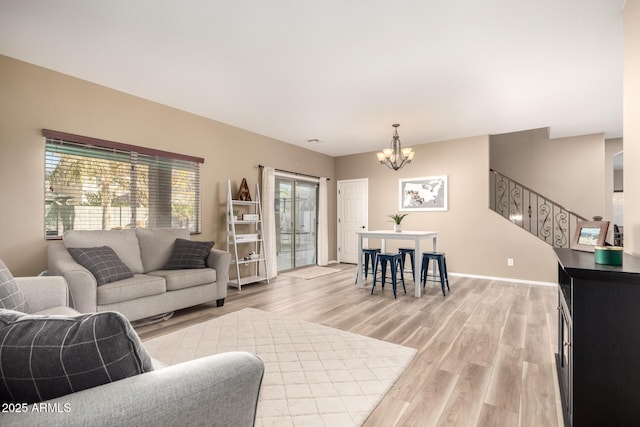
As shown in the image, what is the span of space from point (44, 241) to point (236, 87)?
2601mm

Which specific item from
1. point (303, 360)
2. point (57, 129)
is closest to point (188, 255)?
point (57, 129)

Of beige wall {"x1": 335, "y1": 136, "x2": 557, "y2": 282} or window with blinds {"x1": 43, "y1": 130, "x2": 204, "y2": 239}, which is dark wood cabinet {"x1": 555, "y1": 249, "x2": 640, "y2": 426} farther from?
beige wall {"x1": 335, "y1": 136, "x2": 557, "y2": 282}

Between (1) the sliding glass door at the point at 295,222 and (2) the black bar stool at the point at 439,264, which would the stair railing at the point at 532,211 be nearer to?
(2) the black bar stool at the point at 439,264

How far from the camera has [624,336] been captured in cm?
129

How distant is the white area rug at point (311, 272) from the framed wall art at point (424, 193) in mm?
2014

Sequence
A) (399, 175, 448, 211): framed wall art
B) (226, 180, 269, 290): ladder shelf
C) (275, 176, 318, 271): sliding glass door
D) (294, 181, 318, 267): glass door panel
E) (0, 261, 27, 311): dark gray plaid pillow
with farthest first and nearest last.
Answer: (294, 181, 318, 267): glass door panel
(275, 176, 318, 271): sliding glass door
(399, 175, 448, 211): framed wall art
(226, 180, 269, 290): ladder shelf
(0, 261, 27, 311): dark gray plaid pillow

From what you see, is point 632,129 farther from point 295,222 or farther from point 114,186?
point 295,222

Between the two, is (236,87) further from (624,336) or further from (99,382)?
(624,336)

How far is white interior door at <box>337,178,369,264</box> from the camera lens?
A: 7.16 metres

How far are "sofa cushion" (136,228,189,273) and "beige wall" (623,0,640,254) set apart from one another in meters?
4.27

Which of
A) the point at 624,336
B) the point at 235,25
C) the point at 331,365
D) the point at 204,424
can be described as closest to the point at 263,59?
the point at 235,25

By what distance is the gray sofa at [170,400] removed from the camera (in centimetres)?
65

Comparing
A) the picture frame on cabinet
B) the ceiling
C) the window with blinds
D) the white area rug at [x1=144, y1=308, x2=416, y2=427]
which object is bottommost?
the white area rug at [x1=144, y1=308, x2=416, y2=427]

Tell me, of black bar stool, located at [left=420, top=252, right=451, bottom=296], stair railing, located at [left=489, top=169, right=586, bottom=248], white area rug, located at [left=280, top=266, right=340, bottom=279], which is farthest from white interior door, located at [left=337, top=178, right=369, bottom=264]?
stair railing, located at [left=489, top=169, right=586, bottom=248]
